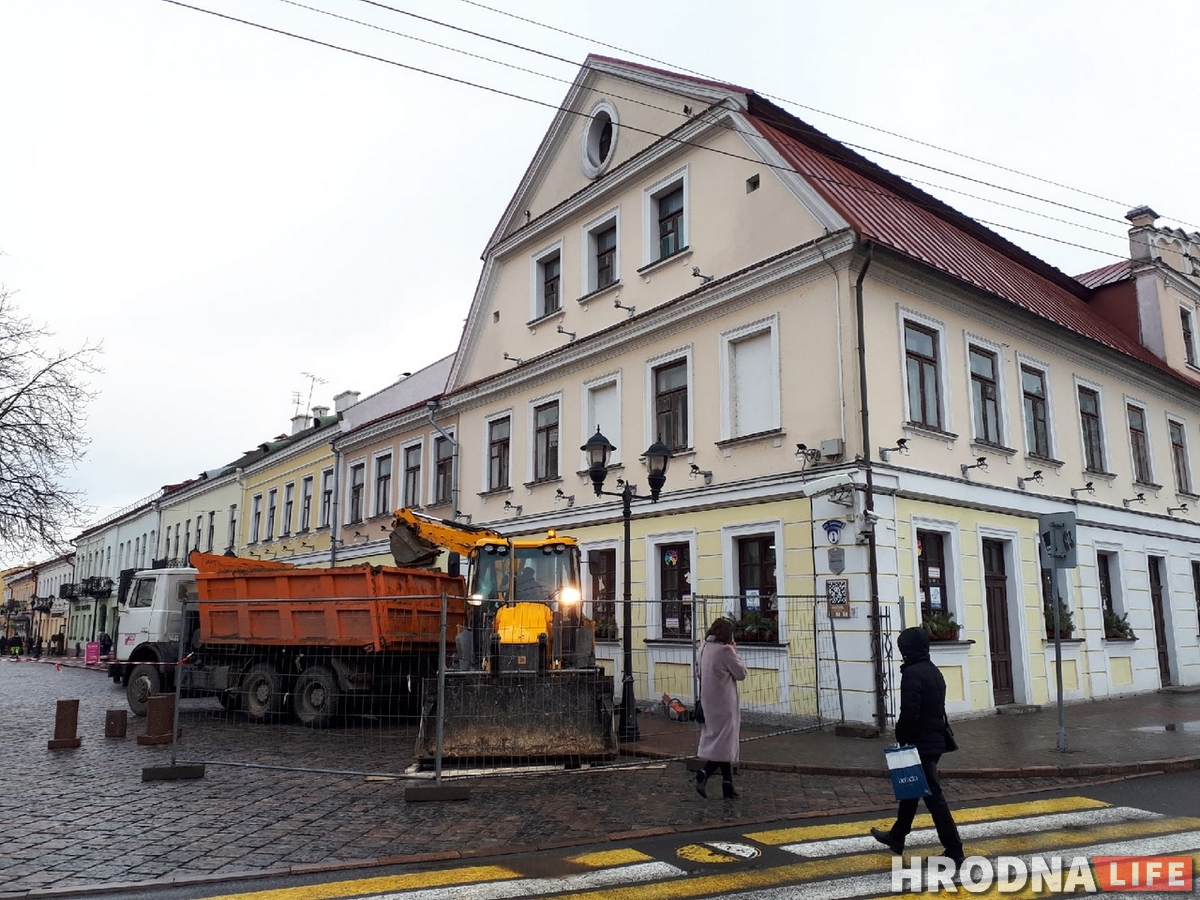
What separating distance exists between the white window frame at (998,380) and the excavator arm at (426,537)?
8720 millimetres

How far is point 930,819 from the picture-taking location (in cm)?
795

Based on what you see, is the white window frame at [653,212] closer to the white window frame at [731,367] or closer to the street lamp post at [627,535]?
the white window frame at [731,367]

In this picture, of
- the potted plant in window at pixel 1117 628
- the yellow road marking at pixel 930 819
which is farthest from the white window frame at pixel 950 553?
the yellow road marking at pixel 930 819

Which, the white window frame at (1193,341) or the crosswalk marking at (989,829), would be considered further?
the white window frame at (1193,341)

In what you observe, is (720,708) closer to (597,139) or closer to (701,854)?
(701,854)

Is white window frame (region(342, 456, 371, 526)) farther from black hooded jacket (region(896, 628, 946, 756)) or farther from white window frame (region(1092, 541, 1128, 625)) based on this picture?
black hooded jacket (region(896, 628, 946, 756))

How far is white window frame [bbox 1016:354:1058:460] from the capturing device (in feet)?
55.7

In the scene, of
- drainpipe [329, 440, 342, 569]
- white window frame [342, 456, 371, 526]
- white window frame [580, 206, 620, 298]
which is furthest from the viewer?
drainpipe [329, 440, 342, 569]

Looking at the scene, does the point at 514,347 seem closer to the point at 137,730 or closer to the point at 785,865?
the point at 137,730

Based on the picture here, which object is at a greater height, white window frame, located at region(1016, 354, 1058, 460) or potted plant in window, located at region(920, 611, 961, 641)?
white window frame, located at region(1016, 354, 1058, 460)

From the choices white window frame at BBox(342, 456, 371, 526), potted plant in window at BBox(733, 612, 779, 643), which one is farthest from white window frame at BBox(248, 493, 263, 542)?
potted plant in window at BBox(733, 612, 779, 643)

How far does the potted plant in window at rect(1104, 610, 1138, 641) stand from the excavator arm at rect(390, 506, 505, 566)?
40.8 ft

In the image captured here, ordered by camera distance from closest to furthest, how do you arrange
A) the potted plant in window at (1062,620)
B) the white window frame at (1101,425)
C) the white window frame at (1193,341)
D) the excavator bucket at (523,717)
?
the excavator bucket at (523,717) < the potted plant in window at (1062,620) < the white window frame at (1101,425) < the white window frame at (1193,341)

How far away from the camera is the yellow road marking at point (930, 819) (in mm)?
7125
